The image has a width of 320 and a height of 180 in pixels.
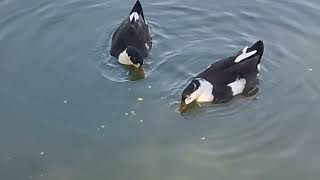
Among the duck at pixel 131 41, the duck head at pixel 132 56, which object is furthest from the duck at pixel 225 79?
the duck at pixel 131 41

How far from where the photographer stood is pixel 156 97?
856 centimetres

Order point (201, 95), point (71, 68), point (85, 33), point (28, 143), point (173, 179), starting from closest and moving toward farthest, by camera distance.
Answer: point (173, 179)
point (28, 143)
point (201, 95)
point (71, 68)
point (85, 33)

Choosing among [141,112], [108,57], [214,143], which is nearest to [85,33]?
[108,57]

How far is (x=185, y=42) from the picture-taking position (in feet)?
31.6

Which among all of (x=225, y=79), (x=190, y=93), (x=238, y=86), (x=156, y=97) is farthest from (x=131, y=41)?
(x=238, y=86)

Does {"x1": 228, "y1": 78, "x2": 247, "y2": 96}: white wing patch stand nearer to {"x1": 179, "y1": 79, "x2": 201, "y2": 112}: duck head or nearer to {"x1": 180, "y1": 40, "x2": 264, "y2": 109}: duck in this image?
{"x1": 180, "y1": 40, "x2": 264, "y2": 109}: duck

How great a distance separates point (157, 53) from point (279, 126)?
230 centimetres

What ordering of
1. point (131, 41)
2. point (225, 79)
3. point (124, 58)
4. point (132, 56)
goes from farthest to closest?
point (131, 41) < point (124, 58) < point (132, 56) < point (225, 79)

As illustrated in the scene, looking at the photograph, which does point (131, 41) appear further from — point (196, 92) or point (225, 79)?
point (225, 79)

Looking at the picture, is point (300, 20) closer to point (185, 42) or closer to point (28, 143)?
point (185, 42)

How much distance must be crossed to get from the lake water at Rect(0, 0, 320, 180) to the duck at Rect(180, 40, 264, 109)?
0.15 metres

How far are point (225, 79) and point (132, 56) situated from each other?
4.49 feet

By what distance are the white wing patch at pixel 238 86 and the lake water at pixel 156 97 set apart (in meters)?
0.10

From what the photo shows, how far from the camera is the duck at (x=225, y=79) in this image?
8375mm
